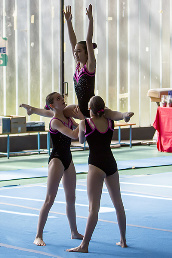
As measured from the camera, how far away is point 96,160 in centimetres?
520

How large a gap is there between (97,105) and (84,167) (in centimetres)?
583

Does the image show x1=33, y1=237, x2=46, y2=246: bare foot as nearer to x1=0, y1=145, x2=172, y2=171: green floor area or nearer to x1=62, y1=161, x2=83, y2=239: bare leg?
x1=62, y1=161, x2=83, y2=239: bare leg

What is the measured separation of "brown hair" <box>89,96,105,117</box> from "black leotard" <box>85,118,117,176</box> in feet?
0.31

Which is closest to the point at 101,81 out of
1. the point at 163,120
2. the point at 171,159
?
the point at 163,120

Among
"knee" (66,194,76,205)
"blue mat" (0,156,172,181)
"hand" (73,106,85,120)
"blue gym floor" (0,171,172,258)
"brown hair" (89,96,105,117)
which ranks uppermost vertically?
"brown hair" (89,96,105,117)

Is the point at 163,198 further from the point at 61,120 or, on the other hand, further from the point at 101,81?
the point at 101,81

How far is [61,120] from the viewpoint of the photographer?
17.9ft

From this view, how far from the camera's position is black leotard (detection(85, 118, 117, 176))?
5.16 metres

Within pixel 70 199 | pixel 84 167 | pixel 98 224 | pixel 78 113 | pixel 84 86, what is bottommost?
pixel 98 224

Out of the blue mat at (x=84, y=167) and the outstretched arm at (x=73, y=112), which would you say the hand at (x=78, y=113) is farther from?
the blue mat at (x=84, y=167)

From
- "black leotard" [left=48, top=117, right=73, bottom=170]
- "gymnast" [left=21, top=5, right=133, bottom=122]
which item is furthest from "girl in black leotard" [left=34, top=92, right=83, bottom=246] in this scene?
"gymnast" [left=21, top=5, right=133, bottom=122]

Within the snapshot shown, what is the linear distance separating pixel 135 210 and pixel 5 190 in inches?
90.0

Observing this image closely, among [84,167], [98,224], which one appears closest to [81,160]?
[84,167]

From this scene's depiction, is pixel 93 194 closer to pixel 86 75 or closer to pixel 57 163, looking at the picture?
pixel 57 163
